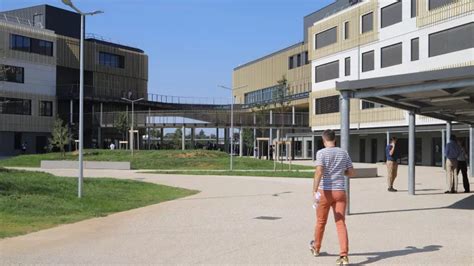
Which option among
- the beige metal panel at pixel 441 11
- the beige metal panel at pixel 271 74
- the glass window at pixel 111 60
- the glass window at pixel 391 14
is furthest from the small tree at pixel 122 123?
the beige metal panel at pixel 441 11

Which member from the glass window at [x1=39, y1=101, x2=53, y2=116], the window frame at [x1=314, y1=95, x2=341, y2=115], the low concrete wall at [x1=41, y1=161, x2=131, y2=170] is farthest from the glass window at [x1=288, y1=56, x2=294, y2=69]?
the low concrete wall at [x1=41, y1=161, x2=131, y2=170]

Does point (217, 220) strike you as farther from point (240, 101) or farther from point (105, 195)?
point (240, 101)

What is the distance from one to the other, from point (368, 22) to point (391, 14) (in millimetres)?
3412

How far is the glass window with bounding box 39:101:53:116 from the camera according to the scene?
218 ft

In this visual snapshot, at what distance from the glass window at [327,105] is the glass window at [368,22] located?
7246 mm

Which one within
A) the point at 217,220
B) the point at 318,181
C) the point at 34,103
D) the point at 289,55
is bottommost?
the point at 217,220

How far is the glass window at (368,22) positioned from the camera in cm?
4806

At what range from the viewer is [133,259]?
749 centimetres

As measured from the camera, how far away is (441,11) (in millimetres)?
39719

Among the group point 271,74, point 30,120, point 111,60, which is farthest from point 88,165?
point 271,74

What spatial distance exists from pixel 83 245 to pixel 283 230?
144 inches

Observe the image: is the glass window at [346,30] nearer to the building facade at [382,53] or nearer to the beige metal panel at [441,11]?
the building facade at [382,53]

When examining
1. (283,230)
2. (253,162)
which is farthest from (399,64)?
(283,230)

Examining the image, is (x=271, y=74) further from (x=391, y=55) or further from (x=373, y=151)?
(x=391, y=55)
